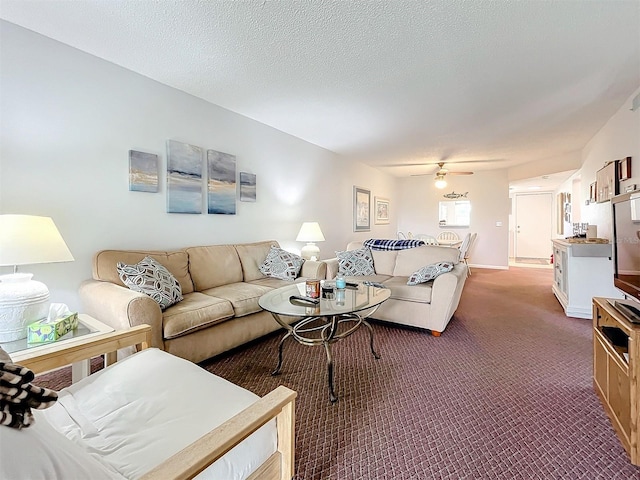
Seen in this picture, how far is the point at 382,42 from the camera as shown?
2182mm

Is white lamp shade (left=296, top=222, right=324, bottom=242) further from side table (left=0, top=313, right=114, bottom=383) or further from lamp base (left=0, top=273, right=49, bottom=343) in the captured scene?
lamp base (left=0, top=273, right=49, bottom=343)

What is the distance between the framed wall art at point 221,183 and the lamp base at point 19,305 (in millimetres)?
1862

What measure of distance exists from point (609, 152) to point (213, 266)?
16.0 feet

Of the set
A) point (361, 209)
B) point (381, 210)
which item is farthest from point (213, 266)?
point (381, 210)

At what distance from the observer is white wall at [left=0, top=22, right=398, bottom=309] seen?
83.2 inches

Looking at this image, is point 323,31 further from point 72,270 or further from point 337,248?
point 337,248

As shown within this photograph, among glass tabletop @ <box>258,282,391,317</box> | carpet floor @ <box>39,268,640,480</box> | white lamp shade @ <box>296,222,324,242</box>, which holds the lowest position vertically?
carpet floor @ <box>39,268,640,480</box>

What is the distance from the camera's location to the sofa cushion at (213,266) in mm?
2953

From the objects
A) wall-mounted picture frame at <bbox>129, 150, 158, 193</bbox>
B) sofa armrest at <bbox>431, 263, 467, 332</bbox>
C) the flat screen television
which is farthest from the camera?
sofa armrest at <bbox>431, 263, 467, 332</bbox>

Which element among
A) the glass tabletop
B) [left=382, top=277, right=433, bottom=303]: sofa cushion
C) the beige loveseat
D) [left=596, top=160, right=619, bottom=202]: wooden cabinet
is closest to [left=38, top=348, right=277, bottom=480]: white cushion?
the beige loveseat

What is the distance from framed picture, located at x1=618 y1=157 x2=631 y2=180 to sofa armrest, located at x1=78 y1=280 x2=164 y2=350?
14.7 ft

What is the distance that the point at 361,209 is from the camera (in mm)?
6434

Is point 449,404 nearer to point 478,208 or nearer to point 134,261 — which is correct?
point 134,261

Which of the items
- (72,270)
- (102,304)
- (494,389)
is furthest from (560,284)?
(72,270)
